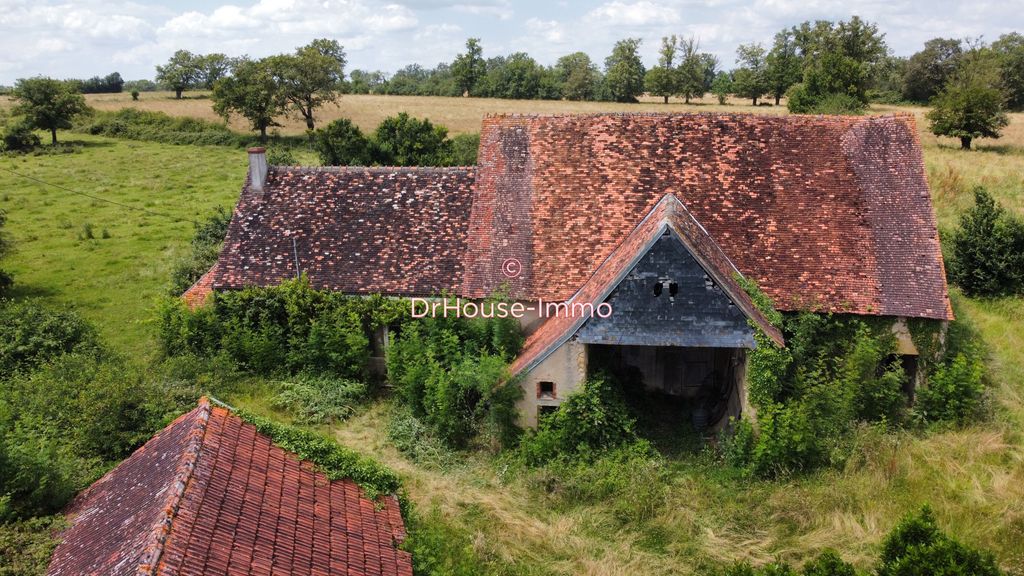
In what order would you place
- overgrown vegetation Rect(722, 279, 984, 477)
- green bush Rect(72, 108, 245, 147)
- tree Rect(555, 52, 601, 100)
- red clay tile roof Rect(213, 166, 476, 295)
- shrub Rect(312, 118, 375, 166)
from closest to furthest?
overgrown vegetation Rect(722, 279, 984, 477), red clay tile roof Rect(213, 166, 476, 295), shrub Rect(312, 118, 375, 166), green bush Rect(72, 108, 245, 147), tree Rect(555, 52, 601, 100)

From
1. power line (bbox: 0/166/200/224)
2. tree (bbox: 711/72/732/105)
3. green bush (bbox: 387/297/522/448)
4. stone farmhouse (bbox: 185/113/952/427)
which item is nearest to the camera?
stone farmhouse (bbox: 185/113/952/427)

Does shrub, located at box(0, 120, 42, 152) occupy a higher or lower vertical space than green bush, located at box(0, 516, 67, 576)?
higher

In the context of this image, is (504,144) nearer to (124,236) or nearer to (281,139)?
(124,236)

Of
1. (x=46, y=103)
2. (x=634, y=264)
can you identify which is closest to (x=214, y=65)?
(x=46, y=103)

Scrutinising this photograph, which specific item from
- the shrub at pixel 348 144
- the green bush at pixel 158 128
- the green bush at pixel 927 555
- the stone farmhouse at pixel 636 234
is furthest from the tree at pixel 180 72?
the green bush at pixel 927 555

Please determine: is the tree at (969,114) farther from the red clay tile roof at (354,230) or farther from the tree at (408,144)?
the red clay tile roof at (354,230)

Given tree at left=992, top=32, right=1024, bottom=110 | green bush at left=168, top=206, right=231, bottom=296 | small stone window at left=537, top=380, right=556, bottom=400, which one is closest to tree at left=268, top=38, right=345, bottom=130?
green bush at left=168, top=206, right=231, bottom=296

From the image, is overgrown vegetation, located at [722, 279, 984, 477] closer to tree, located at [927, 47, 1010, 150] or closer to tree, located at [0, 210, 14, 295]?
tree, located at [0, 210, 14, 295]
